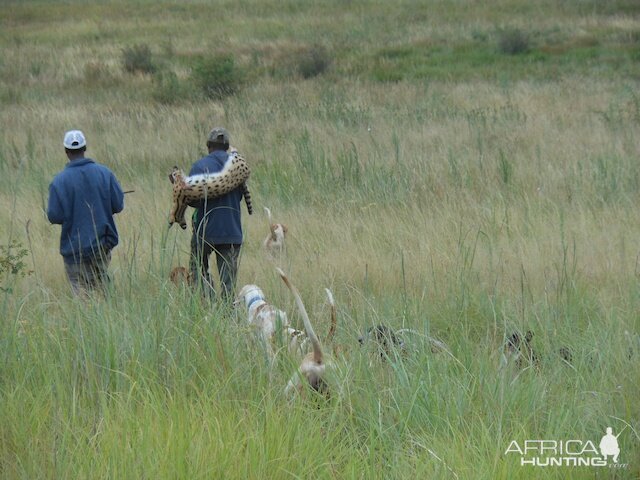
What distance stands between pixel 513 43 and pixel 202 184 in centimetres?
2365

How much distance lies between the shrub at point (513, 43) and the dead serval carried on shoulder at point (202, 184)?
23257 millimetres

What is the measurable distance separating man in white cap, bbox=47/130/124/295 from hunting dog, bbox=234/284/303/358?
62.4 inches

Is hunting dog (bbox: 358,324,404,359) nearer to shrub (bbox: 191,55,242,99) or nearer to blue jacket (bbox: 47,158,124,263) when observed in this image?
blue jacket (bbox: 47,158,124,263)

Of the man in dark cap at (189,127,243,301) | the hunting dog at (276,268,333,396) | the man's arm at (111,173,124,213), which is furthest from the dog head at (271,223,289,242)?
the hunting dog at (276,268,333,396)

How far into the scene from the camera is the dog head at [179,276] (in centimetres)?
528

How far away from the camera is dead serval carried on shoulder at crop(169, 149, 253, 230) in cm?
659

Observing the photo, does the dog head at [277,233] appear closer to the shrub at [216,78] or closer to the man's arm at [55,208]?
the man's arm at [55,208]

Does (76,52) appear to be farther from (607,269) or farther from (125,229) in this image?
(607,269)

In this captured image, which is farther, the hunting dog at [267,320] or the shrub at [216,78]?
the shrub at [216,78]

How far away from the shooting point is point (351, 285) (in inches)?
274

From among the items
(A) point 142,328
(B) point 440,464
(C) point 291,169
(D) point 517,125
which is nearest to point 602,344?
(B) point 440,464

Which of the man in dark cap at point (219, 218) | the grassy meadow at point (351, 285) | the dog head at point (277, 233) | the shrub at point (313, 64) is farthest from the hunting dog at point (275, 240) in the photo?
the shrub at point (313, 64)

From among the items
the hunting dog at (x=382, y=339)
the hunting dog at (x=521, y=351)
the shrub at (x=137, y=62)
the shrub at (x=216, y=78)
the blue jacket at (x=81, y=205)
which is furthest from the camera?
the shrub at (x=137, y=62)

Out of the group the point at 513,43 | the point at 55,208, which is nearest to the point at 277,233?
the point at 55,208
